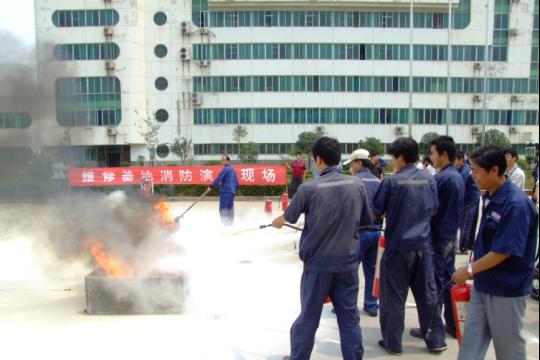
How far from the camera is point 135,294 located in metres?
4.53

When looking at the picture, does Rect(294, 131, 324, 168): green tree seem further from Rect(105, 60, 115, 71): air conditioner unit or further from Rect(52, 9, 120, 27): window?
Rect(52, 9, 120, 27): window

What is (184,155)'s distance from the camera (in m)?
35.3

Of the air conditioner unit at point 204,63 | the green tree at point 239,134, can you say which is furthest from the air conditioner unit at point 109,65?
the green tree at point 239,134

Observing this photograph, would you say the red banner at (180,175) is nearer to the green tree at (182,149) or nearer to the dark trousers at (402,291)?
the dark trousers at (402,291)

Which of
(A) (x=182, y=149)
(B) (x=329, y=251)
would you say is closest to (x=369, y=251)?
(B) (x=329, y=251)

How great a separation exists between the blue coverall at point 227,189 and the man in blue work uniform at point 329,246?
233 inches

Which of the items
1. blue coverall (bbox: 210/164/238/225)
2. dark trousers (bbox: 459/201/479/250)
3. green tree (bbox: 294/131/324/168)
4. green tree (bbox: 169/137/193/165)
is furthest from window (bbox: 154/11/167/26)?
dark trousers (bbox: 459/201/479/250)

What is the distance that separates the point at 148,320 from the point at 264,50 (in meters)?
33.9

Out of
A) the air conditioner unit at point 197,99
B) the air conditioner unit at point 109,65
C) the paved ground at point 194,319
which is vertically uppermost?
the air conditioner unit at point 109,65

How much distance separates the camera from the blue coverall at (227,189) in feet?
29.7

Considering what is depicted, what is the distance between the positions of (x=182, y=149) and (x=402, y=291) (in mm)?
32725

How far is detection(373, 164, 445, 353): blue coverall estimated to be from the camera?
3.51m

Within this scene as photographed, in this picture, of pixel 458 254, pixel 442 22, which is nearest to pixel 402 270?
pixel 458 254

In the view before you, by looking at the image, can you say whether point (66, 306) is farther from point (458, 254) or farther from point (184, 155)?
point (184, 155)
